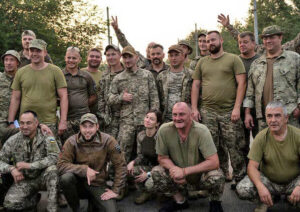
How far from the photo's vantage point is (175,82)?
20.0 feet

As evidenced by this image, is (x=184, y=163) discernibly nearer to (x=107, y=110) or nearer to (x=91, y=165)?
(x=91, y=165)

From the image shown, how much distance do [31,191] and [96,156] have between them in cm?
102

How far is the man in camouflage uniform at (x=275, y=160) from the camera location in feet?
14.9

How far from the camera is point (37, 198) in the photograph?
5227 millimetres

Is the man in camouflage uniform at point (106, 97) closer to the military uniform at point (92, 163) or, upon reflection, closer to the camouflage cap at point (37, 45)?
the military uniform at point (92, 163)

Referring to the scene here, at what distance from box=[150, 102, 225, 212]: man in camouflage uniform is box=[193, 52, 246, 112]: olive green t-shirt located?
2.58 feet

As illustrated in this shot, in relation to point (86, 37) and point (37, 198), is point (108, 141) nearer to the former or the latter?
point (37, 198)

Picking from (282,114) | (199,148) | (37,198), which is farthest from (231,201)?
(37,198)

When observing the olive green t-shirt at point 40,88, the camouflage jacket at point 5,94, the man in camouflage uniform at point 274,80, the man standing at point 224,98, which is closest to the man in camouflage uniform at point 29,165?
the olive green t-shirt at point 40,88

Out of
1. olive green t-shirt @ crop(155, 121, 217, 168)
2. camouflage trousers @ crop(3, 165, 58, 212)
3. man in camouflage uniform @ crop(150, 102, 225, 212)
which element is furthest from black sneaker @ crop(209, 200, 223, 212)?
camouflage trousers @ crop(3, 165, 58, 212)

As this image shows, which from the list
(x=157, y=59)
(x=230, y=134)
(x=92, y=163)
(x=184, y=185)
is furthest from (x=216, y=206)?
(x=157, y=59)

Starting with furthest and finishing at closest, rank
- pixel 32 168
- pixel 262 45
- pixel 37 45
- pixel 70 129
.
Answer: pixel 262 45 < pixel 70 129 < pixel 37 45 < pixel 32 168

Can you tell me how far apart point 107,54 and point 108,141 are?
203cm

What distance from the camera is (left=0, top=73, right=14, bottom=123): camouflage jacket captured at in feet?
19.7
